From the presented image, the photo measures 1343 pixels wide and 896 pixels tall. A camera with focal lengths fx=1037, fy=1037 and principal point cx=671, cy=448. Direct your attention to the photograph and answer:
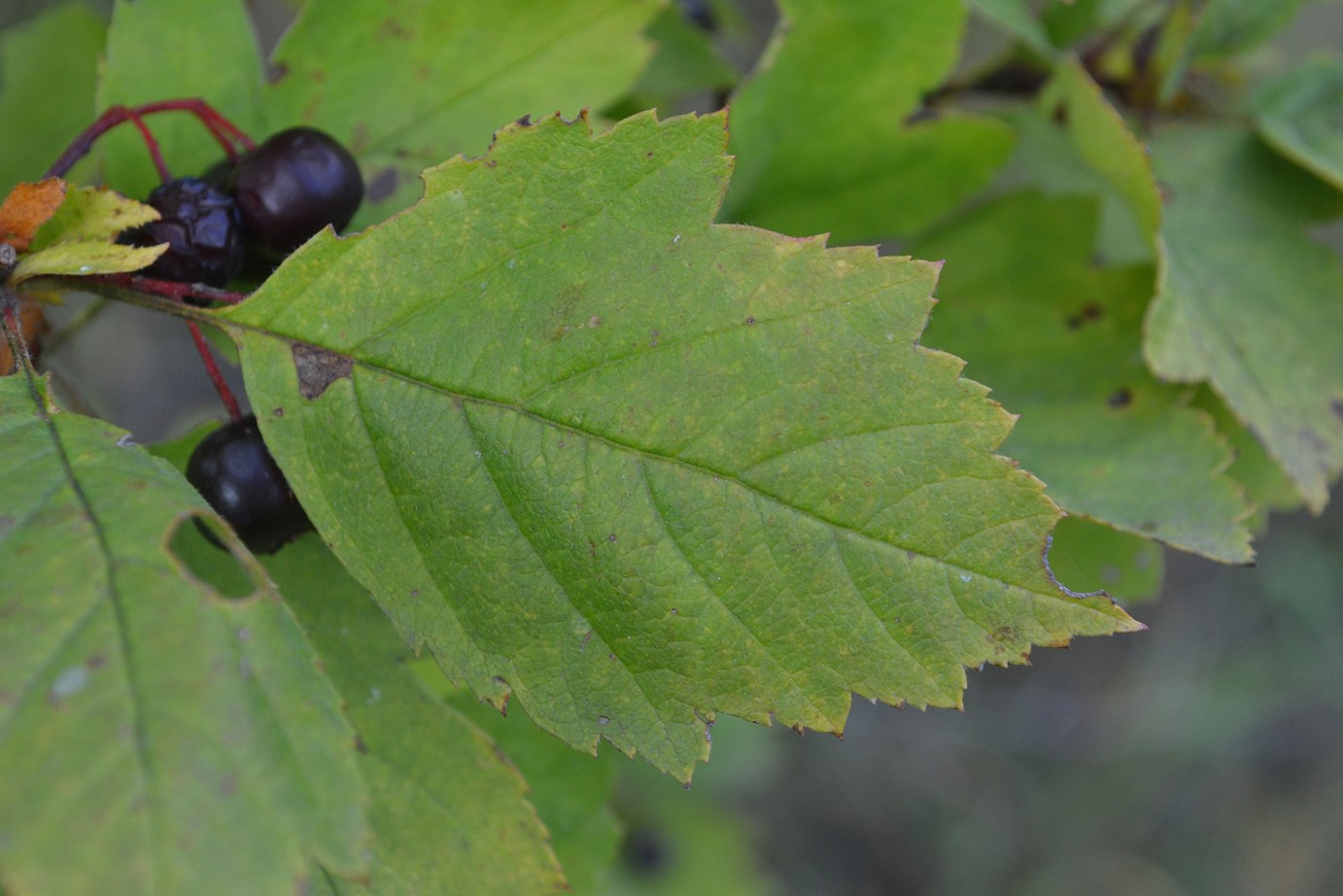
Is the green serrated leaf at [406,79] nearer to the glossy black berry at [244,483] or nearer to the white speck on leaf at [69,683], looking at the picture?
the glossy black berry at [244,483]

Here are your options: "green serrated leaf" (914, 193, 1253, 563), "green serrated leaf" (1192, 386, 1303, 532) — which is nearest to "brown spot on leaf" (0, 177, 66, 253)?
"green serrated leaf" (914, 193, 1253, 563)

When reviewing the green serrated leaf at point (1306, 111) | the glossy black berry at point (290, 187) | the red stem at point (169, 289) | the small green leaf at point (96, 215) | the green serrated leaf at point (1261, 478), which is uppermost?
the small green leaf at point (96, 215)

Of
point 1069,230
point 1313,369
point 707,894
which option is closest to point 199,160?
point 1069,230

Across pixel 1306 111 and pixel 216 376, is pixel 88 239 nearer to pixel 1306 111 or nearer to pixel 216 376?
pixel 216 376

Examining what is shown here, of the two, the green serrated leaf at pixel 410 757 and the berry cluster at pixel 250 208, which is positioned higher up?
the berry cluster at pixel 250 208

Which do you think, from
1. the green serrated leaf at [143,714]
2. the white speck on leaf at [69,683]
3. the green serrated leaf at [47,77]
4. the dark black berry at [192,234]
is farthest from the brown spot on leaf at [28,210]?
the green serrated leaf at [47,77]

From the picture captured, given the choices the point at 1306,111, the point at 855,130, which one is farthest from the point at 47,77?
the point at 1306,111

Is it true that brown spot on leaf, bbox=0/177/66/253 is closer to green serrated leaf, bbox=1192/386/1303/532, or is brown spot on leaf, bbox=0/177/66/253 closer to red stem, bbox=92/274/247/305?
red stem, bbox=92/274/247/305
